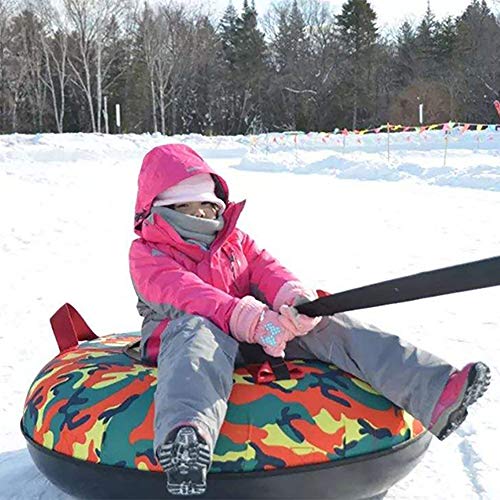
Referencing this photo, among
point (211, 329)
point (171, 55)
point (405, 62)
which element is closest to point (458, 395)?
point (211, 329)

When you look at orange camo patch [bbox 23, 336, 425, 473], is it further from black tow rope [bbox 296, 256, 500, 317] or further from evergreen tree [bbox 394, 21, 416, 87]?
evergreen tree [bbox 394, 21, 416, 87]

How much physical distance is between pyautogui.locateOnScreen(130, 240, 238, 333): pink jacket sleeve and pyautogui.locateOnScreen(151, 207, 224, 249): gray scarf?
11cm

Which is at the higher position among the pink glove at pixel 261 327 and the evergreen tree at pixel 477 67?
the evergreen tree at pixel 477 67

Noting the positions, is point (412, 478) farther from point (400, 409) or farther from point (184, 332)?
point (184, 332)

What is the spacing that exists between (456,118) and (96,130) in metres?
16.4

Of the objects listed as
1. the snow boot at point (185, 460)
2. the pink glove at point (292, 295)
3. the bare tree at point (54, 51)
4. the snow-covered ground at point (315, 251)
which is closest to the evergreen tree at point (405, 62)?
the bare tree at point (54, 51)

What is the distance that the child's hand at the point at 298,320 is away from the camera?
2203 mm

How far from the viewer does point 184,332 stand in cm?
223

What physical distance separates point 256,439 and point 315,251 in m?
A: 4.93

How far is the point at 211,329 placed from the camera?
89.5 inches

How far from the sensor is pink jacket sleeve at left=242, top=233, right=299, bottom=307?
2.68m

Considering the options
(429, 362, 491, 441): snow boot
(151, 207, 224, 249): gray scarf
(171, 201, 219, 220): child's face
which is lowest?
(429, 362, 491, 441): snow boot

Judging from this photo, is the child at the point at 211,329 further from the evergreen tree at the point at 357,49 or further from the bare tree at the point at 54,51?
the evergreen tree at the point at 357,49

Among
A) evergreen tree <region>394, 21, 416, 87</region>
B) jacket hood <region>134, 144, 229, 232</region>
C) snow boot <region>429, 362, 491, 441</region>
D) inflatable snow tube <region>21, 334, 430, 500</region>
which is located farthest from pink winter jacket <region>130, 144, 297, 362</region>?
evergreen tree <region>394, 21, 416, 87</region>
